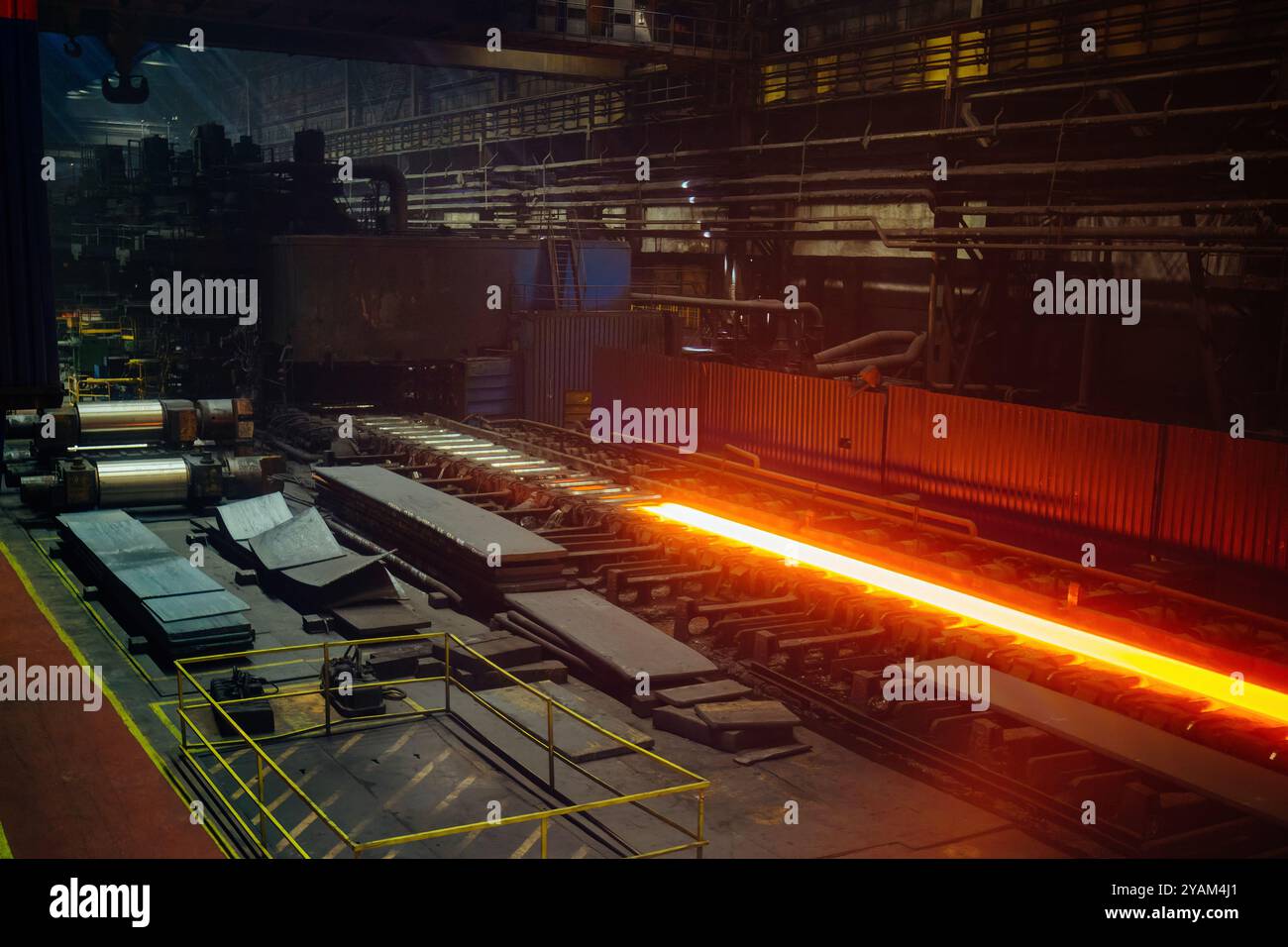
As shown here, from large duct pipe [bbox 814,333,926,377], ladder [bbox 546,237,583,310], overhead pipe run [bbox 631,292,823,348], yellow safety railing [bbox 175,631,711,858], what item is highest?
ladder [bbox 546,237,583,310]

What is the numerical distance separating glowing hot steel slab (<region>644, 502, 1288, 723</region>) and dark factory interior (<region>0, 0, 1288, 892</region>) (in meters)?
0.05

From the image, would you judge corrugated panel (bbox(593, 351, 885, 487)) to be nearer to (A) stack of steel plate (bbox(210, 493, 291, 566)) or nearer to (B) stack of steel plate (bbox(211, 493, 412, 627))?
(B) stack of steel plate (bbox(211, 493, 412, 627))

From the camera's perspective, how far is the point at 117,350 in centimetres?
2594

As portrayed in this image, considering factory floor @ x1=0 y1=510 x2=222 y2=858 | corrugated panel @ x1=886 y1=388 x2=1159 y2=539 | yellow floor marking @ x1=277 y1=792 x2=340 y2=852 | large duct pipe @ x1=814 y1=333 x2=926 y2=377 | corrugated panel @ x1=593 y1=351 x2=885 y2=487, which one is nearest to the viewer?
factory floor @ x1=0 y1=510 x2=222 y2=858

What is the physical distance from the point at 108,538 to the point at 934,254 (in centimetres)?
1333

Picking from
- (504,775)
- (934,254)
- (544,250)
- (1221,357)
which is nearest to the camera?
(504,775)

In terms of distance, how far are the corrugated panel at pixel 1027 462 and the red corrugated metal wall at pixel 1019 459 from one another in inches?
0.5

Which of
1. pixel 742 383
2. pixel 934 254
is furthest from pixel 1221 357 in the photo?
pixel 742 383

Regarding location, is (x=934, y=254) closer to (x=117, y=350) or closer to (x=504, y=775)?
(x=504, y=775)

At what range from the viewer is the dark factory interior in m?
7.89

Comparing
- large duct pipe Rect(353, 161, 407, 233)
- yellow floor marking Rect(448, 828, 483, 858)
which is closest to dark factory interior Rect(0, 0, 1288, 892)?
yellow floor marking Rect(448, 828, 483, 858)

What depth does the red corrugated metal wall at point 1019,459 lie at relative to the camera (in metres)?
10.7

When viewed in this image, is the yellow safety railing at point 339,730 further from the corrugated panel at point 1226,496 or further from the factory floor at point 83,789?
the corrugated panel at point 1226,496

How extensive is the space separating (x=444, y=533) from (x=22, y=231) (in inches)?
198
